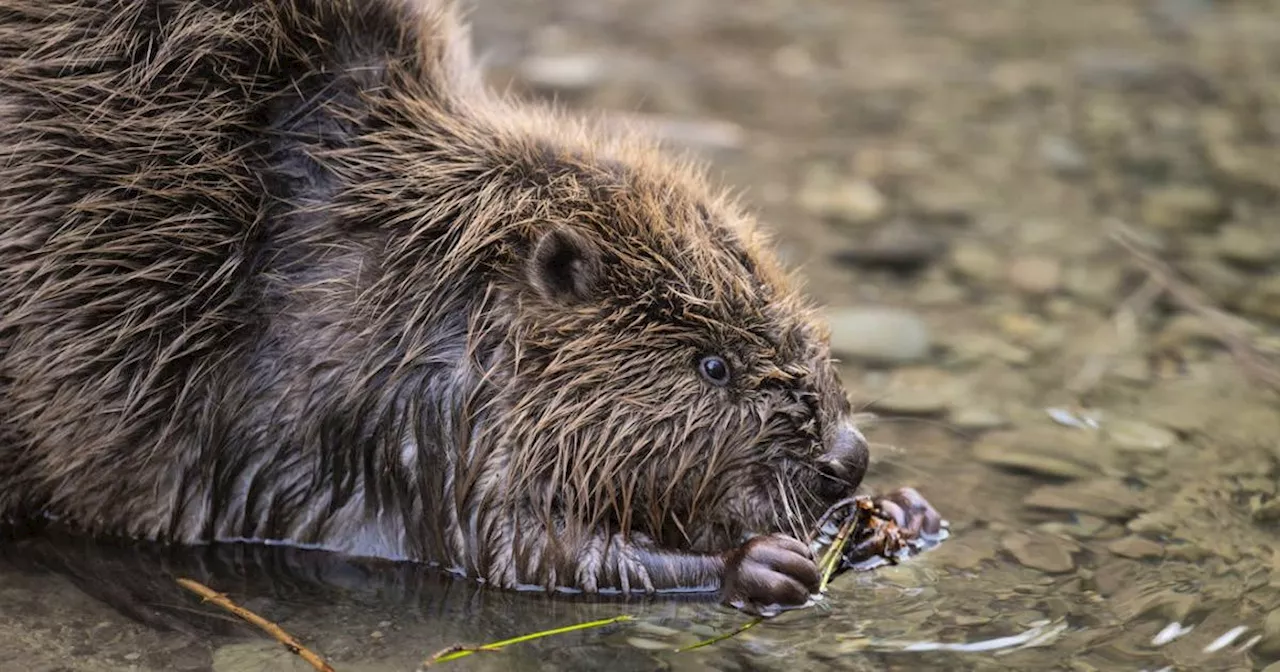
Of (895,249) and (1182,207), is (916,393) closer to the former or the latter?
(895,249)

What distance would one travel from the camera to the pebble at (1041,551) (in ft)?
12.2

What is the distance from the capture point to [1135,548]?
381cm

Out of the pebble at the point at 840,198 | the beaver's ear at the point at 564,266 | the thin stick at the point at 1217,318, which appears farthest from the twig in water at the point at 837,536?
the pebble at the point at 840,198

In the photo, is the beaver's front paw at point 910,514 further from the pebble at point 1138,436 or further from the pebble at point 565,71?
the pebble at point 565,71

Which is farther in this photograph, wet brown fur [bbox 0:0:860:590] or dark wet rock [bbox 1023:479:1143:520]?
dark wet rock [bbox 1023:479:1143:520]

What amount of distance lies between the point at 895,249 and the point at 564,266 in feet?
7.32

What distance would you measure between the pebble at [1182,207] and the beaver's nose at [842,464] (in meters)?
2.69

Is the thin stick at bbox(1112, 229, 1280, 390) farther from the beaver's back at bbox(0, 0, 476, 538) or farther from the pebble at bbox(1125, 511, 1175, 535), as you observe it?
the beaver's back at bbox(0, 0, 476, 538)

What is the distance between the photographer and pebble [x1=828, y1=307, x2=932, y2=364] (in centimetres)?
490

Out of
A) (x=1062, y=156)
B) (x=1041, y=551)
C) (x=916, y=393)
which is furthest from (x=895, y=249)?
(x=1041, y=551)

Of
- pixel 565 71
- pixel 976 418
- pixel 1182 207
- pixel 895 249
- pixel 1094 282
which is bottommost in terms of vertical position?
pixel 976 418

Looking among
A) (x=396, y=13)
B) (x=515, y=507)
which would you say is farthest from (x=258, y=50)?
(x=515, y=507)

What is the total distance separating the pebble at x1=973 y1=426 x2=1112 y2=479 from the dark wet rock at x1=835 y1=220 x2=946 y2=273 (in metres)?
1.21

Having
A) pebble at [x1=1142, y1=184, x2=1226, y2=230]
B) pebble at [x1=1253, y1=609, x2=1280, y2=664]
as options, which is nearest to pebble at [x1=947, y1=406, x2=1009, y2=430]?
pebble at [x1=1253, y1=609, x2=1280, y2=664]
